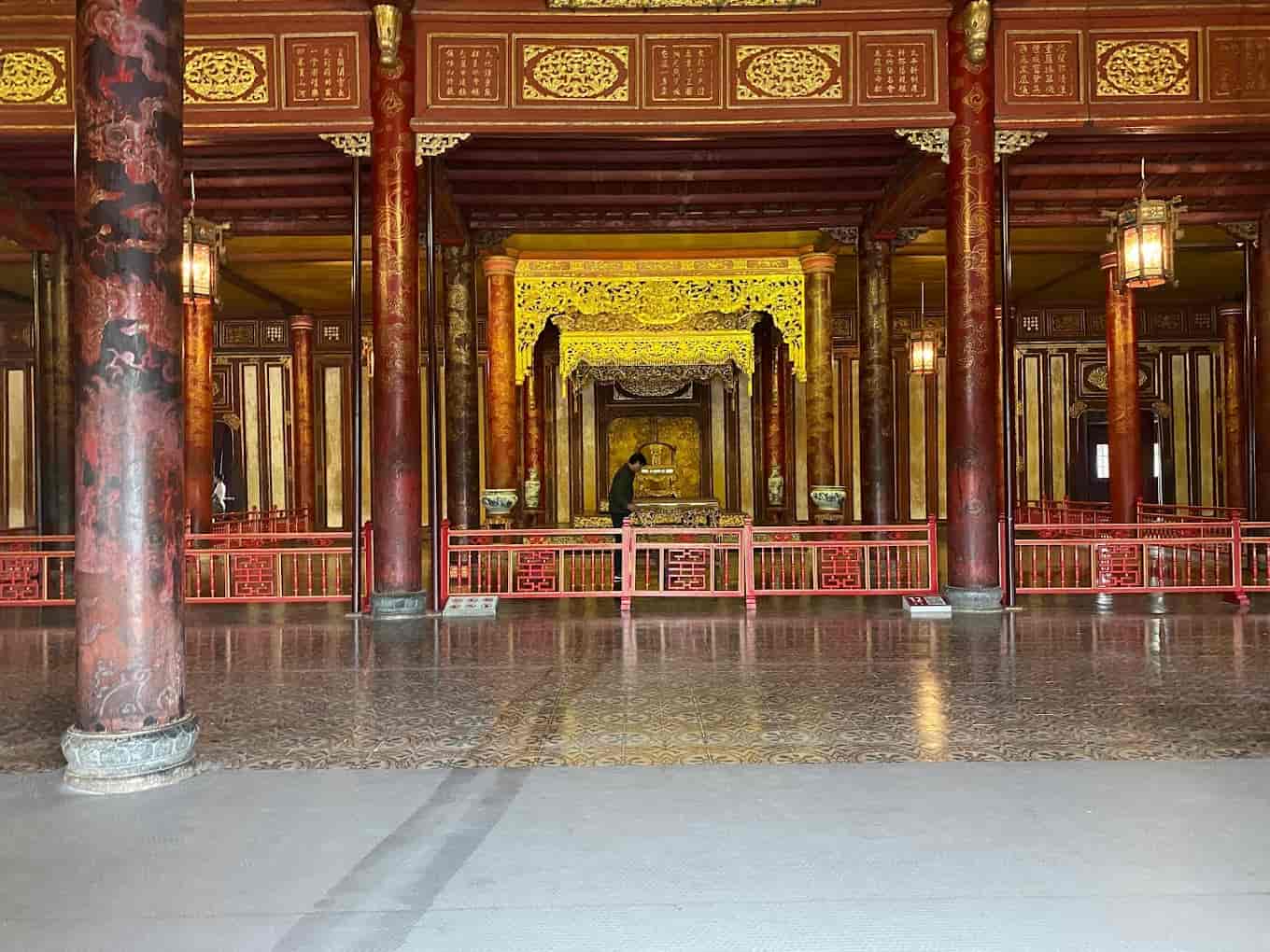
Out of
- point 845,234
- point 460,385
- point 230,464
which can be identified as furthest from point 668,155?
point 230,464

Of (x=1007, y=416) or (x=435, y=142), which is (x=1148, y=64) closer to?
(x=1007, y=416)

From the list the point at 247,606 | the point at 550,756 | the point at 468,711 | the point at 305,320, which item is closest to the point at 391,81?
the point at 247,606

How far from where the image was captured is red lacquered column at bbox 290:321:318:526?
17078 millimetres

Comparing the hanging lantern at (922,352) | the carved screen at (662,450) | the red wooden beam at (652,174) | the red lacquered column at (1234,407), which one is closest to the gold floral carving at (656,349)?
the hanging lantern at (922,352)

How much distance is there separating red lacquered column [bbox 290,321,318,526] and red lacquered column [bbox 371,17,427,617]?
10012 mm

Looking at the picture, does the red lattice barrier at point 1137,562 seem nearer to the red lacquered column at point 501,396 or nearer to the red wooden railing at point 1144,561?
the red wooden railing at point 1144,561

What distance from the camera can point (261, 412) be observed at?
17.6 metres

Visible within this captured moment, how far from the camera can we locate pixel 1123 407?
11953mm

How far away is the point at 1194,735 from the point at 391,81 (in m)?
6.37

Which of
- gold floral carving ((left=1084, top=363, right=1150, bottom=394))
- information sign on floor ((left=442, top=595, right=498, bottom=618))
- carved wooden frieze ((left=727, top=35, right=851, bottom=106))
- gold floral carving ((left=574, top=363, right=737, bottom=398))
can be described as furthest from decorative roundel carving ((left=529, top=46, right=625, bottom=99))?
gold floral carving ((left=1084, top=363, right=1150, bottom=394))

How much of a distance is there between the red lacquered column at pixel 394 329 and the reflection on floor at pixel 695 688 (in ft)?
1.54

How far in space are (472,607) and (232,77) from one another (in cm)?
411

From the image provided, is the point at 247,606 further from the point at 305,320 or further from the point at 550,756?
the point at 305,320

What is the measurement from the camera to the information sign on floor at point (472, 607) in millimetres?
7465
